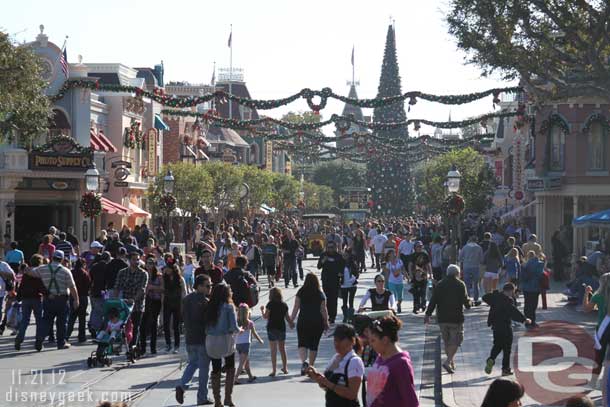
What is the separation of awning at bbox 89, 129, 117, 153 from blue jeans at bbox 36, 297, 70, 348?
31.6m

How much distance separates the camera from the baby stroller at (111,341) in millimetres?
18781

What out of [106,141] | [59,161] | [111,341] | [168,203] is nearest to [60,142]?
[59,161]

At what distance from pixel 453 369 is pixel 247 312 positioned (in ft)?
11.9

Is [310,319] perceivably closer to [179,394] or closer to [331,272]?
[179,394]

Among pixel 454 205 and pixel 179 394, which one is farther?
pixel 454 205

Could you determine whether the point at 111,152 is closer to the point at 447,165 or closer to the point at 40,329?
the point at 447,165

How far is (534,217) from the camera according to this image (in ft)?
171

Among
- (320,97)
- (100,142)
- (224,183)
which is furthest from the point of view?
(224,183)

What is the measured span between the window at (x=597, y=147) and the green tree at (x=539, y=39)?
12448 mm

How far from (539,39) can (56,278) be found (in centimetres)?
1512

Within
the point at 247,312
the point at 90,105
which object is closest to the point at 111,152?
the point at 90,105

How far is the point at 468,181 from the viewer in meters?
63.6

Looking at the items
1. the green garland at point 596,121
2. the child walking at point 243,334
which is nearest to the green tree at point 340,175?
the green garland at point 596,121

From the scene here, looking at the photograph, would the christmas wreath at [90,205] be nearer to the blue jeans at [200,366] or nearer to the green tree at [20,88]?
the green tree at [20,88]
